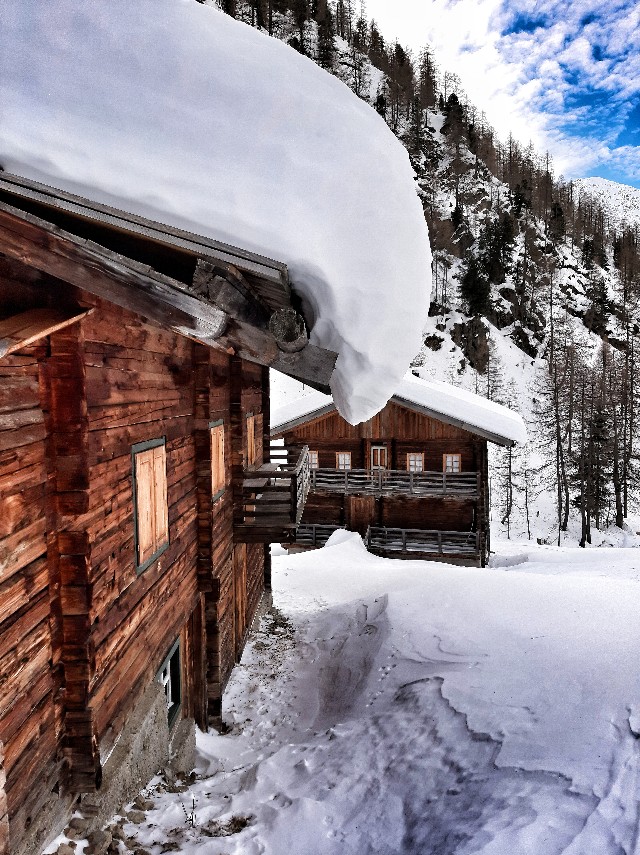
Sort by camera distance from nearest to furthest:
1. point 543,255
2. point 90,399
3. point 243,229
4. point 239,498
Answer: point 243,229, point 90,399, point 239,498, point 543,255

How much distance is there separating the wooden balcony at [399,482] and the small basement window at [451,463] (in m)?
0.44

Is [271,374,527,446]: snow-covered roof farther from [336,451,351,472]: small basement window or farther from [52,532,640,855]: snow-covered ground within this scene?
[52,532,640,855]: snow-covered ground

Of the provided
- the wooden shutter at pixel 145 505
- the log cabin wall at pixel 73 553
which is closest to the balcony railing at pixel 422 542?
the log cabin wall at pixel 73 553

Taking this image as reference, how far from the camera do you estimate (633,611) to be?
714 cm

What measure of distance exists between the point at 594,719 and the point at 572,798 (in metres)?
1.17

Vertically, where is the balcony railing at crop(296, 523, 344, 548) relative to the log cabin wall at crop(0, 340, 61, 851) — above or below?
below

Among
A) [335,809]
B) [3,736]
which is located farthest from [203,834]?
[3,736]

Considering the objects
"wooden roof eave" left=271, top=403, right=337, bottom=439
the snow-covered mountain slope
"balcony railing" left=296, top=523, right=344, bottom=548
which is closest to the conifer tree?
"wooden roof eave" left=271, top=403, right=337, bottom=439

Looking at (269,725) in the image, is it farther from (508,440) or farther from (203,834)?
(508,440)

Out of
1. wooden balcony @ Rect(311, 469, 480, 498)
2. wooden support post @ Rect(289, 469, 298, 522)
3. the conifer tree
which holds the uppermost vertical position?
the conifer tree

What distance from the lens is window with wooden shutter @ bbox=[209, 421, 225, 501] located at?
26.0 feet

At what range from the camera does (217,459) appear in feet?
27.1

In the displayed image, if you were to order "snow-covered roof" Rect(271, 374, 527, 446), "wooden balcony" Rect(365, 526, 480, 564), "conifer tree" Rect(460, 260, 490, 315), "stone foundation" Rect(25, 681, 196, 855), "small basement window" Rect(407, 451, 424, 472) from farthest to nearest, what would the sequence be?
1. "conifer tree" Rect(460, 260, 490, 315)
2. "small basement window" Rect(407, 451, 424, 472)
3. "wooden balcony" Rect(365, 526, 480, 564)
4. "snow-covered roof" Rect(271, 374, 527, 446)
5. "stone foundation" Rect(25, 681, 196, 855)

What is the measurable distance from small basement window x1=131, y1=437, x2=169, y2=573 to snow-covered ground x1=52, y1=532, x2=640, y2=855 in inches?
103
